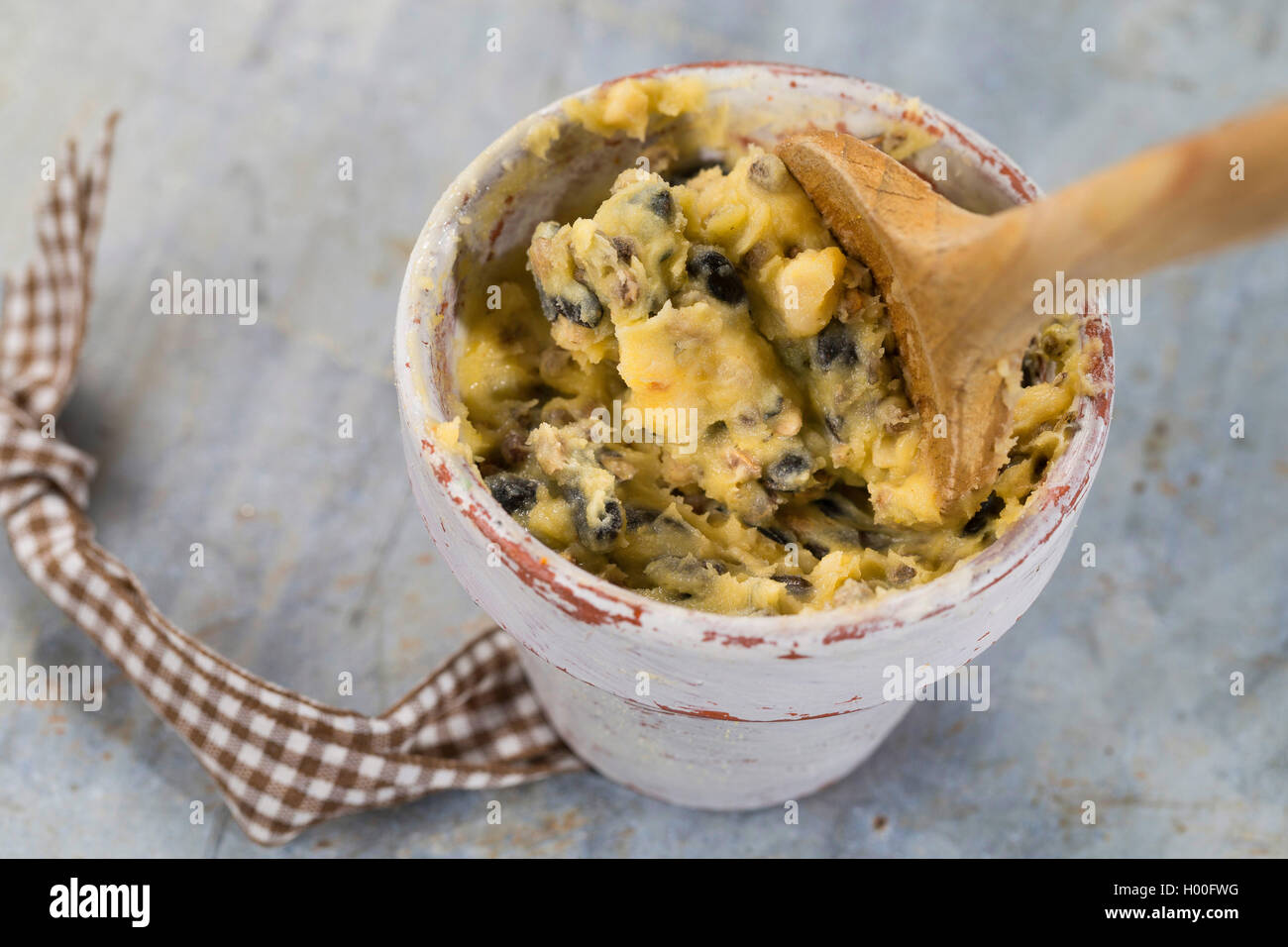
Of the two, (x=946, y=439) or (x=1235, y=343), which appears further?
(x=1235, y=343)

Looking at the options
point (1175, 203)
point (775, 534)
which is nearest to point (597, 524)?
point (775, 534)

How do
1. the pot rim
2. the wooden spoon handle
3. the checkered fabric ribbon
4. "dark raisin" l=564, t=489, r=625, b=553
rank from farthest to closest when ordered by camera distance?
the checkered fabric ribbon < "dark raisin" l=564, t=489, r=625, b=553 < the pot rim < the wooden spoon handle

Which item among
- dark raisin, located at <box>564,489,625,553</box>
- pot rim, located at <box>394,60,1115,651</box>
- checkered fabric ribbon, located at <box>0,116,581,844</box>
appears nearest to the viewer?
pot rim, located at <box>394,60,1115,651</box>

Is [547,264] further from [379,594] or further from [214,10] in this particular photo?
[214,10]

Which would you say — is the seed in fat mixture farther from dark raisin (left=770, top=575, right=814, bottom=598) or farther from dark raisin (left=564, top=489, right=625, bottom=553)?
dark raisin (left=564, top=489, right=625, bottom=553)

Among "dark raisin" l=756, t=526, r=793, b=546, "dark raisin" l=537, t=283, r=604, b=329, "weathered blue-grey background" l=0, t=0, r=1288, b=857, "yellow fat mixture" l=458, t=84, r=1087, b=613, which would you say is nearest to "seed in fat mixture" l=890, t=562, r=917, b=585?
"yellow fat mixture" l=458, t=84, r=1087, b=613

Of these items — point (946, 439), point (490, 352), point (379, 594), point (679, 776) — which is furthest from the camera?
point (379, 594)

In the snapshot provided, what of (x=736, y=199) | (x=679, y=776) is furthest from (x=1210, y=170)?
(x=679, y=776)

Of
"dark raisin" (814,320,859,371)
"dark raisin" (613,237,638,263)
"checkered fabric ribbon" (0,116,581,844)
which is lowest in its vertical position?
"checkered fabric ribbon" (0,116,581,844)
